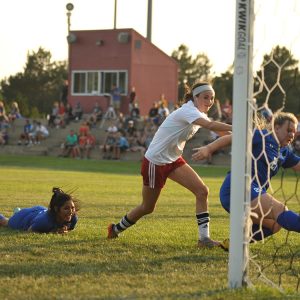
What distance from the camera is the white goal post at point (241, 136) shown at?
19.2 feet

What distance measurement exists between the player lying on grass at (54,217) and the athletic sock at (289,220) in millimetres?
2792

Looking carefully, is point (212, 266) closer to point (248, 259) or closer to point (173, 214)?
point (248, 259)

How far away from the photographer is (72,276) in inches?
256

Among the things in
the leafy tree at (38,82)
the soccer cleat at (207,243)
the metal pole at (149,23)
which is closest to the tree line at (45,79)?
the leafy tree at (38,82)

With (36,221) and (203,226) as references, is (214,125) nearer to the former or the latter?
(203,226)

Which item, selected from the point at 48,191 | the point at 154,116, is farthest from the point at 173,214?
the point at 154,116

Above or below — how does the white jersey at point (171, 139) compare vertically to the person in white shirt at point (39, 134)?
below

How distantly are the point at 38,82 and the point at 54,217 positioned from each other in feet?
315

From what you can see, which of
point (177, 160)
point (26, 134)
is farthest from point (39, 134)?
point (177, 160)

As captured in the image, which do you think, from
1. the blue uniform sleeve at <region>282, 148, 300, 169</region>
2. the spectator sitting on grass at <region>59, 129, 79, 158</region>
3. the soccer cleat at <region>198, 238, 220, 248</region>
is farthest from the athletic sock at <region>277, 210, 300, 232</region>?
the spectator sitting on grass at <region>59, 129, 79, 158</region>

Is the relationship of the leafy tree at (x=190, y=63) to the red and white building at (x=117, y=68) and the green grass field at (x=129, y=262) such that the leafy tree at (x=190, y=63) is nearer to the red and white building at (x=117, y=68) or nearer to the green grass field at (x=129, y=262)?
the red and white building at (x=117, y=68)

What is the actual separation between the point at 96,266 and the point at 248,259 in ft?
5.34

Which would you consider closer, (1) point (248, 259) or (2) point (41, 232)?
(1) point (248, 259)

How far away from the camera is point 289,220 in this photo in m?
7.34
